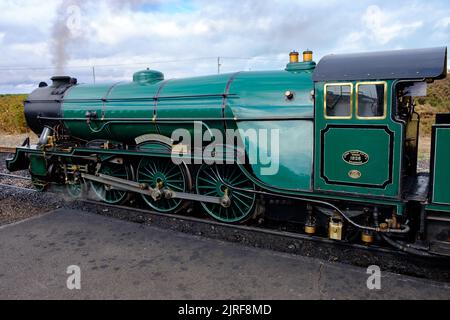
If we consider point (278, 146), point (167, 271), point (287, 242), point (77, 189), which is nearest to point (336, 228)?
point (287, 242)

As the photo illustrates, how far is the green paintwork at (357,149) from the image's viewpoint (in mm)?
4402

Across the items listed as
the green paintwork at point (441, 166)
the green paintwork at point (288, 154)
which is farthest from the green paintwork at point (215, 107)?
the green paintwork at point (441, 166)

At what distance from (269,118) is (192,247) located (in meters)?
2.12

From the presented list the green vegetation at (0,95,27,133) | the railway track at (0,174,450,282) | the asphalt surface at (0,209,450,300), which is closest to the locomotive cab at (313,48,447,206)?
the railway track at (0,174,450,282)

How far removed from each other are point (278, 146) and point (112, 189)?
391 cm

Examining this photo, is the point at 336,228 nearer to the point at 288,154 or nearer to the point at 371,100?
the point at 288,154

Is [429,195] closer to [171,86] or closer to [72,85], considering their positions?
[171,86]

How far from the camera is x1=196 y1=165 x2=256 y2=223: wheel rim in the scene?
6.00 meters

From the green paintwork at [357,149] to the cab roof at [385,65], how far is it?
13 centimetres

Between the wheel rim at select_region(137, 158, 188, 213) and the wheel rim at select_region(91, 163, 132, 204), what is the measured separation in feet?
1.39

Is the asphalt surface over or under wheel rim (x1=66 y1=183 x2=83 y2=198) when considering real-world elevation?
under

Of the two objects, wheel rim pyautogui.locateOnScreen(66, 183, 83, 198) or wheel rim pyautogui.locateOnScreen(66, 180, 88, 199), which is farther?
wheel rim pyautogui.locateOnScreen(66, 183, 83, 198)

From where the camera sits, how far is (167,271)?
4613 millimetres

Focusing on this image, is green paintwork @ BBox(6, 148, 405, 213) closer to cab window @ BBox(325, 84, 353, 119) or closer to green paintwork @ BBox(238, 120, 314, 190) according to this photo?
green paintwork @ BBox(238, 120, 314, 190)
